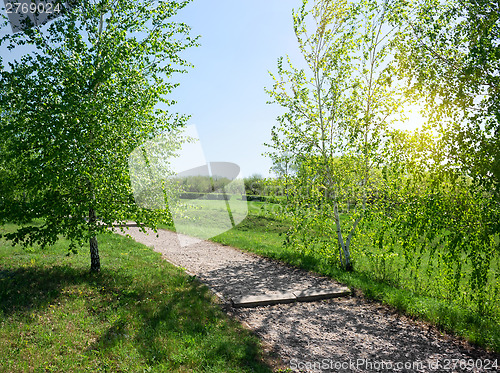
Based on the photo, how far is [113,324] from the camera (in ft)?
20.1

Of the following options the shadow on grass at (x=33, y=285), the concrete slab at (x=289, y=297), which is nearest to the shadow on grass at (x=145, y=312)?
the shadow on grass at (x=33, y=285)

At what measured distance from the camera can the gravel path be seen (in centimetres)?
528

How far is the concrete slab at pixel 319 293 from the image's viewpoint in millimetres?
8116

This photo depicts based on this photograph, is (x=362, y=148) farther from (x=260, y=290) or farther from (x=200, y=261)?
(x=200, y=261)

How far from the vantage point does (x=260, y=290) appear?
8539 mm

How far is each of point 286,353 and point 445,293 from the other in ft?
19.7

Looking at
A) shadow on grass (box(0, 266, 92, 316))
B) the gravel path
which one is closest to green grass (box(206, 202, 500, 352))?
the gravel path

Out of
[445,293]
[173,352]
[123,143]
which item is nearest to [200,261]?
[123,143]

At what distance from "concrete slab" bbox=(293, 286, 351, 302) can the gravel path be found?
0.59 ft

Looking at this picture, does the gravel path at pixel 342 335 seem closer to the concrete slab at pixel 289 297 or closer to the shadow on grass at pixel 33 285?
the concrete slab at pixel 289 297

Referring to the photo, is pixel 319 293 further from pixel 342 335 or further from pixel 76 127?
pixel 76 127

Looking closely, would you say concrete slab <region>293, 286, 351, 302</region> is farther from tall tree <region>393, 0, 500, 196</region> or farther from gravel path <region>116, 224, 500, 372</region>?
tall tree <region>393, 0, 500, 196</region>

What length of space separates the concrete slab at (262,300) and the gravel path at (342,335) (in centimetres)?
16

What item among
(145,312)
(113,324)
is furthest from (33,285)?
(145,312)
